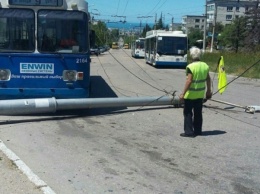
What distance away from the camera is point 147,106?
1203 cm

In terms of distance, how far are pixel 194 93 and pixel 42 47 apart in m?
4.04

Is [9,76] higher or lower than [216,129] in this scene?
higher

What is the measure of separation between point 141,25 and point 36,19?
401 feet

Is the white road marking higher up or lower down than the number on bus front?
lower down

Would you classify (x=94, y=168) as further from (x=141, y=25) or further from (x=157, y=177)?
(x=141, y=25)

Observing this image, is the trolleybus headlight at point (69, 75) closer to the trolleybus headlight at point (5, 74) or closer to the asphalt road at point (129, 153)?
the asphalt road at point (129, 153)

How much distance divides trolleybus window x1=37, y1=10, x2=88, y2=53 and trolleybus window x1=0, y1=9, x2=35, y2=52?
0.21m

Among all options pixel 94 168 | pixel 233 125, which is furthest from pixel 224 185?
pixel 233 125

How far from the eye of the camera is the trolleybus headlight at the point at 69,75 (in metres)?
10.7

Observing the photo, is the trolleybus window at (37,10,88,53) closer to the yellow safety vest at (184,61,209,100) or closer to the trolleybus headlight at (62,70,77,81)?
the trolleybus headlight at (62,70,77,81)

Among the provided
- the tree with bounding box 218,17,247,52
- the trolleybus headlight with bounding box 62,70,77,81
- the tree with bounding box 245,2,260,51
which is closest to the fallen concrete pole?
the trolleybus headlight with bounding box 62,70,77,81

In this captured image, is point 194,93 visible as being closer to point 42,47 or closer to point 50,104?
point 50,104

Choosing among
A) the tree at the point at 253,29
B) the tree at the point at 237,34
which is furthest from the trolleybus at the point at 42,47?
the tree at the point at 237,34

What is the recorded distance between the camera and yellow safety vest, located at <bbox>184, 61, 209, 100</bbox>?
8.66 meters
